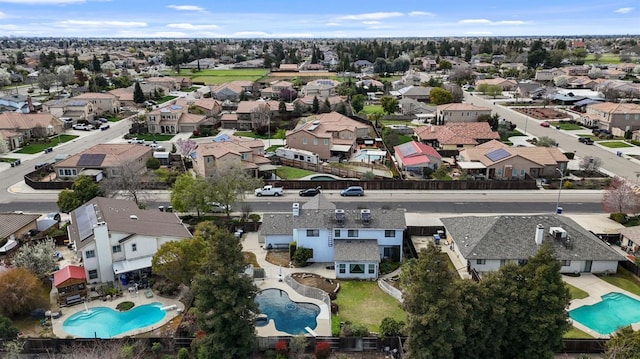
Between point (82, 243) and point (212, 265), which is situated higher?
point (212, 265)

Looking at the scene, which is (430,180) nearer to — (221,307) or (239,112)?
(221,307)

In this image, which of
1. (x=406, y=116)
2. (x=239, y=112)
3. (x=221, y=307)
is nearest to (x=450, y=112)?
(x=406, y=116)

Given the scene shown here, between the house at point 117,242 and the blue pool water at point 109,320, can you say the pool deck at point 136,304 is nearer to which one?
the blue pool water at point 109,320

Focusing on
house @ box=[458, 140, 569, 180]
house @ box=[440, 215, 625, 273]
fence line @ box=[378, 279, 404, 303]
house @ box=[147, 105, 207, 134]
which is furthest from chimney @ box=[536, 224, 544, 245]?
house @ box=[147, 105, 207, 134]

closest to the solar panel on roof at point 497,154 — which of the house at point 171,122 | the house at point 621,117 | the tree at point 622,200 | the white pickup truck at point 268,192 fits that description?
the tree at point 622,200

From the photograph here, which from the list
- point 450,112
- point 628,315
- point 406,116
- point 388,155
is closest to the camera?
point 628,315

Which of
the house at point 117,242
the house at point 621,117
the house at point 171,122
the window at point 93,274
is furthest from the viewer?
the house at point 171,122

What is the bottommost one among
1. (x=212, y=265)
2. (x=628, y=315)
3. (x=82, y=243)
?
(x=628, y=315)

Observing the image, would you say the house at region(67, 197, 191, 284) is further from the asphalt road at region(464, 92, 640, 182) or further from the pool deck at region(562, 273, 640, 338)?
the asphalt road at region(464, 92, 640, 182)
